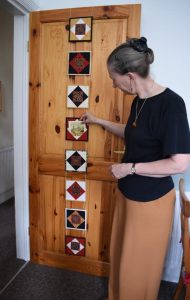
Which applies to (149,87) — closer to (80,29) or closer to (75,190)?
(80,29)

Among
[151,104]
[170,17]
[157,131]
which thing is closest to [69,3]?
[170,17]

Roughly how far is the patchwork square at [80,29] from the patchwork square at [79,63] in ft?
0.30

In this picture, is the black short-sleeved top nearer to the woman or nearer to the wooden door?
the woman

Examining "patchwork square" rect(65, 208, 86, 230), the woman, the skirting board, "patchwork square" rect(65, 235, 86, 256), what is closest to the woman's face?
the woman

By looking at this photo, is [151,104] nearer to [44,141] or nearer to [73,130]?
[73,130]

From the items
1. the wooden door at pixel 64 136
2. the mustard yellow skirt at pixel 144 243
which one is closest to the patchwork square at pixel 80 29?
the wooden door at pixel 64 136

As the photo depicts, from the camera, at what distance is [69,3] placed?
5.96 feet

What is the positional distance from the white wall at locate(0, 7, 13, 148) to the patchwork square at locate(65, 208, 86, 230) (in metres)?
1.83

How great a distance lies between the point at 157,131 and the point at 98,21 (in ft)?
3.34

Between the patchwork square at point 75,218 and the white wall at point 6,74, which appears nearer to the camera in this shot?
the patchwork square at point 75,218

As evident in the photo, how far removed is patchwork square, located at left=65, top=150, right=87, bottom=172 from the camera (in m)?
1.88

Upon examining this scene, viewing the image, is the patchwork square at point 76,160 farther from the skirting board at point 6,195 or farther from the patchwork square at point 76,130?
the skirting board at point 6,195

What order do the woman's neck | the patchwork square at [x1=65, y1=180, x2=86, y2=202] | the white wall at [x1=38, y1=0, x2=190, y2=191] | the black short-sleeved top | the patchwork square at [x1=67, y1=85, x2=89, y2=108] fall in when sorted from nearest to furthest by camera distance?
the black short-sleeved top < the woman's neck < the white wall at [x1=38, y1=0, x2=190, y2=191] < the patchwork square at [x1=67, y1=85, x2=89, y2=108] < the patchwork square at [x1=65, y1=180, x2=86, y2=202]

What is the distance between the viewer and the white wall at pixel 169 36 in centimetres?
167
